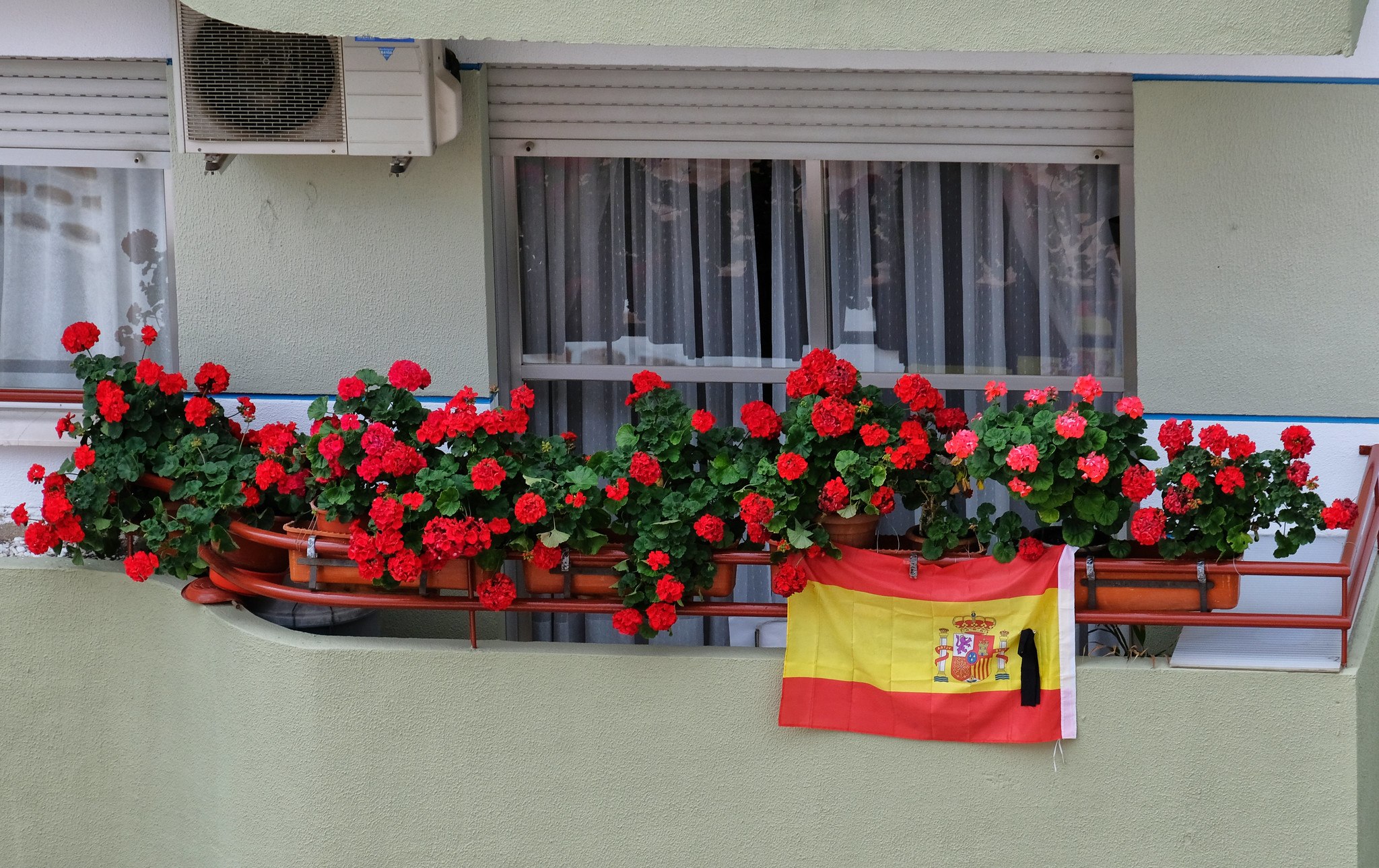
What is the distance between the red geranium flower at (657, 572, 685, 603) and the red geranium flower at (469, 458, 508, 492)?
569 mm

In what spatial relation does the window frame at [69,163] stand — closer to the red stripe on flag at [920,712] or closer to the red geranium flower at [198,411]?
the red geranium flower at [198,411]

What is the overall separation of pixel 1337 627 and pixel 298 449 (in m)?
3.20

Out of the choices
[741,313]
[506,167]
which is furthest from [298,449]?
[741,313]

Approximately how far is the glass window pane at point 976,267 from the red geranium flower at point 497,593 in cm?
175

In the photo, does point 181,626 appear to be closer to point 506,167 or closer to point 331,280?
point 331,280

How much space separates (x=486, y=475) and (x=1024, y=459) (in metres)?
1.57

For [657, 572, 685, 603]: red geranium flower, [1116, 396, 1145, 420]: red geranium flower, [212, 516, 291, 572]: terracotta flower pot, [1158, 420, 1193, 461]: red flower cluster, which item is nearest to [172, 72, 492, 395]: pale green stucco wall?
[212, 516, 291, 572]: terracotta flower pot

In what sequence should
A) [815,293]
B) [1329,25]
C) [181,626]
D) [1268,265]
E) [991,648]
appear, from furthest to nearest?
1. [815,293]
2. [1268,265]
3. [181,626]
4. [991,648]
5. [1329,25]

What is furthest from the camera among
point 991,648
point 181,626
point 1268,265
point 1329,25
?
point 1268,265

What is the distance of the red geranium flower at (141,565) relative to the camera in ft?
13.6

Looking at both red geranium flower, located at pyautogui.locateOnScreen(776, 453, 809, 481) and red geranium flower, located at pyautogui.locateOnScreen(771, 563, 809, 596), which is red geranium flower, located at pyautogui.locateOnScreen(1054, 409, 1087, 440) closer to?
red geranium flower, located at pyautogui.locateOnScreen(776, 453, 809, 481)

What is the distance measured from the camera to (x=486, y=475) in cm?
388

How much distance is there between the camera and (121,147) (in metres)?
4.93

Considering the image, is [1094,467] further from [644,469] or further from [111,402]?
[111,402]
